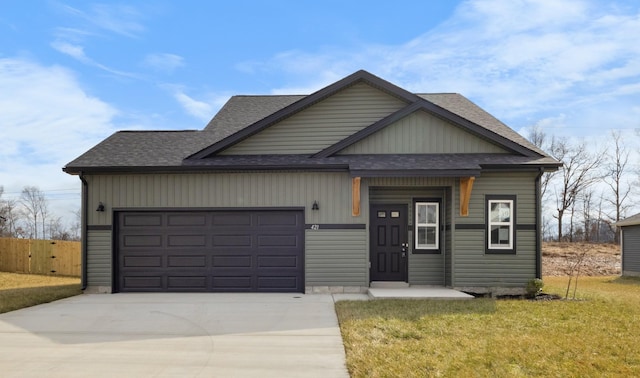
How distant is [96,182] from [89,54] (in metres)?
5.65

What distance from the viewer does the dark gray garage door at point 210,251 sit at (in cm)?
1136

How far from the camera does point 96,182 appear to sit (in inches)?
456

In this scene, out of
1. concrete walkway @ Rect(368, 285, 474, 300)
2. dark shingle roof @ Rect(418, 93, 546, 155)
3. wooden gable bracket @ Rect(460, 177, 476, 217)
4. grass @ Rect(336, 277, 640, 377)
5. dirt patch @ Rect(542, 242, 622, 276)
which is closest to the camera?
grass @ Rect(336, 277, 640, 377)

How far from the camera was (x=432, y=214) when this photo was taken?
1178 cm

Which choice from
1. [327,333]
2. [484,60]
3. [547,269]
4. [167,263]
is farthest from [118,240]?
[547,269]

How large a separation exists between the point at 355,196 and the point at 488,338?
16.9 ft

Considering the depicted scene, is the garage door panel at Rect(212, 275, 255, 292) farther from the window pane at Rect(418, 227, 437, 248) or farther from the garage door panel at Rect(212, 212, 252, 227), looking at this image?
the window pane at Rect(418, 227, 437, 248)

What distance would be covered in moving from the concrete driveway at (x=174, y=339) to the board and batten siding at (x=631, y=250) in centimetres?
1756

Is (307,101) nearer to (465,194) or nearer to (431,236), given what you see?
(465,194)

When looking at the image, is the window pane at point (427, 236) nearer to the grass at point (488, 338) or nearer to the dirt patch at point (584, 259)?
the grass at point (488, 338)

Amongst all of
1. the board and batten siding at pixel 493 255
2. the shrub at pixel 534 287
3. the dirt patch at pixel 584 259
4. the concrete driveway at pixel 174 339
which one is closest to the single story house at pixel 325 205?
the board and batten siding at pixel 493 255

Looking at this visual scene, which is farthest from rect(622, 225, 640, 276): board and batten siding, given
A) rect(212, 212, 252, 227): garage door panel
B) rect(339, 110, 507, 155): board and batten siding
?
rect(212, 212, 252, 227): garage door panel

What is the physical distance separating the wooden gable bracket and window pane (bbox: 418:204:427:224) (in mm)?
1053

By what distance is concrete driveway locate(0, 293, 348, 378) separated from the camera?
525 centimetres
